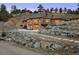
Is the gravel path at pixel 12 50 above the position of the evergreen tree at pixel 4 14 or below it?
below

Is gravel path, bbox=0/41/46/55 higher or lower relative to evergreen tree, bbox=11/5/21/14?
lower

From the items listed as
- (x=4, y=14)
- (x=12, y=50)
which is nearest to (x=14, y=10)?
(x=4, y=14)

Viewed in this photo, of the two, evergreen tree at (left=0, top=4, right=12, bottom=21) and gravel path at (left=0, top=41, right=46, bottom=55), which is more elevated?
evergreen tree at (left=0, top=4, right=12, bottom=21)

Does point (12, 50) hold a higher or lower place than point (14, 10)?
lower

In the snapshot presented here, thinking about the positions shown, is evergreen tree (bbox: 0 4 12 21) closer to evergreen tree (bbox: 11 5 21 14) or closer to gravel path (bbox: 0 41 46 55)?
evergreen tree (bbox: 11 5 21 14)

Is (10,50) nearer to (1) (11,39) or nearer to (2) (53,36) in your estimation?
(1) (11,39)

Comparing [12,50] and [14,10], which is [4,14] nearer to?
[14,10]

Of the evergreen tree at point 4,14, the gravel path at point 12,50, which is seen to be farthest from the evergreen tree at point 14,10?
the gravel path at point 12,50

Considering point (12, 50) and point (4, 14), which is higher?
point (4, 14)

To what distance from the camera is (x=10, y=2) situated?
429cm

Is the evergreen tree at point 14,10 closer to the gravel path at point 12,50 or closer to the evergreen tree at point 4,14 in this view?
the evergreen tree at point 4,14

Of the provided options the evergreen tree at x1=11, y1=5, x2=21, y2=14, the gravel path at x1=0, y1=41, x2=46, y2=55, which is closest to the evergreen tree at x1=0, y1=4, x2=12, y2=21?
the evergreen tree at x1=11, y1=5, x2=21, y2=14

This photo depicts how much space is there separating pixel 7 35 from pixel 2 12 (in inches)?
10.7
